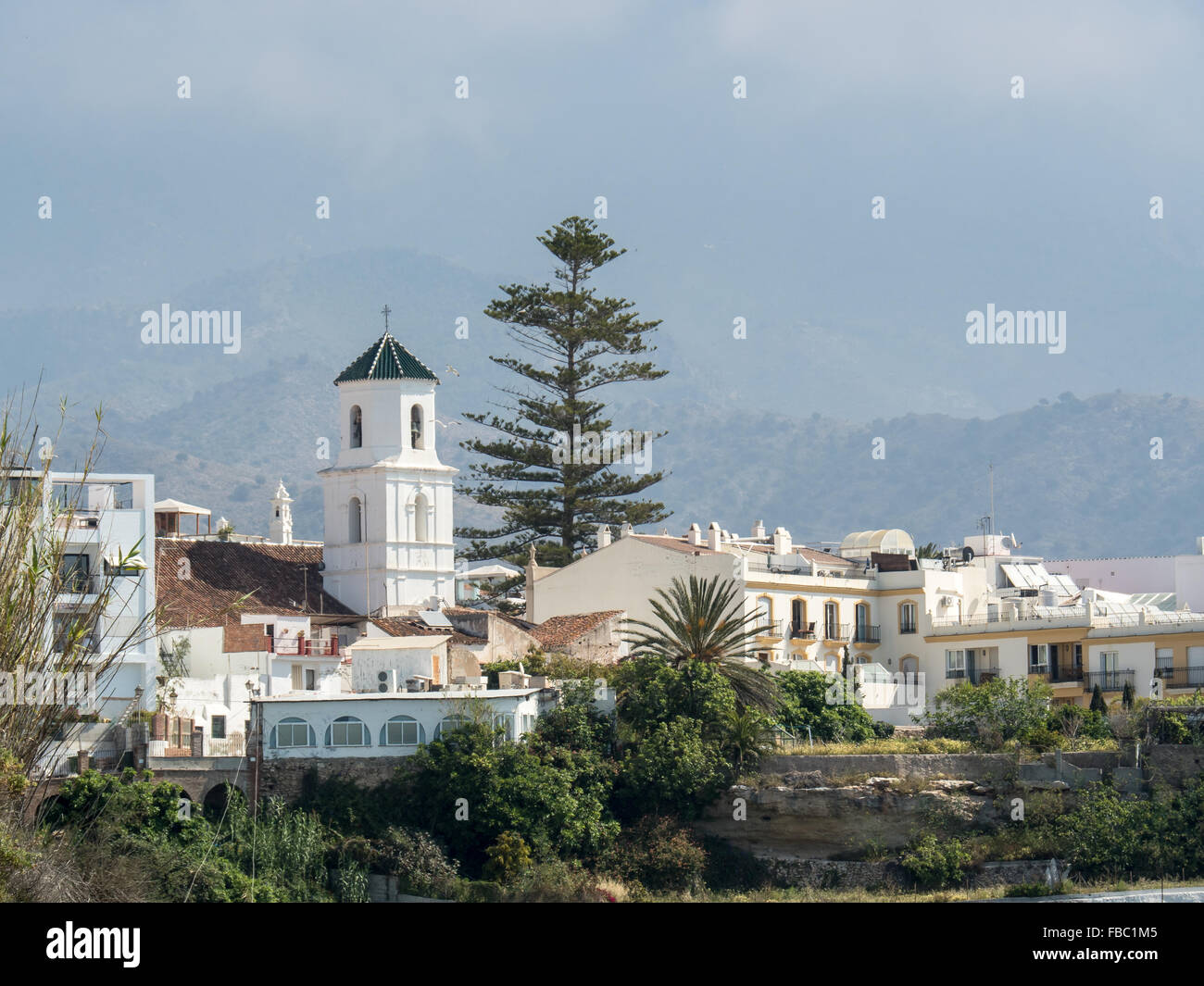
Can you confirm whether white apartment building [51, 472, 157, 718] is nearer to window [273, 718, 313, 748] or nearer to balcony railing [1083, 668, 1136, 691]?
window [273, 718, 313, 748]

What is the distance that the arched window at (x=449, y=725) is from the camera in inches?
1726

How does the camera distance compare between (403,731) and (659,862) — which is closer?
(659,862)

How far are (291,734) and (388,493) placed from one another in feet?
65.2

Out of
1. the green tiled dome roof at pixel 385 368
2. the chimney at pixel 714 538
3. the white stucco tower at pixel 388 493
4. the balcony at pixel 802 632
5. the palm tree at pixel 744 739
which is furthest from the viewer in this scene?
the green tiled dome roof at pixel 385 368

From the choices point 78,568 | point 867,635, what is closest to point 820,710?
point 867,635

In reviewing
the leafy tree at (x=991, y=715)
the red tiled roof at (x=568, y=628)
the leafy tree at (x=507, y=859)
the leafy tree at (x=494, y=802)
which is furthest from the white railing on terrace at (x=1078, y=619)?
the leafy tree at (x=507, y=859)

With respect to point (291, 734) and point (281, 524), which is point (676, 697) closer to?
point (291, 734)

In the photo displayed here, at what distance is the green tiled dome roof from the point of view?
210 ft

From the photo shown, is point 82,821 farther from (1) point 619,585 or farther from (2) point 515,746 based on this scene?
(1) point 619,585

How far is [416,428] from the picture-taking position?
2549 inches

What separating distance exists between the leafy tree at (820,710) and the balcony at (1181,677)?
9.45m

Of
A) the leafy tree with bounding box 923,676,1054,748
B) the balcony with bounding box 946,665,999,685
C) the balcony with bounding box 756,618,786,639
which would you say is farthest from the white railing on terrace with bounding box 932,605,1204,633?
the leafy tree with bounding box 923,676,1054,748

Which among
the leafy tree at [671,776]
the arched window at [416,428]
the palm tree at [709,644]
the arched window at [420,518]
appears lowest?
the leafy tree at [671,776]

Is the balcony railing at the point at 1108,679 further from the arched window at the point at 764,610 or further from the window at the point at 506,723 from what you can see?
the window at the point at 506,723
